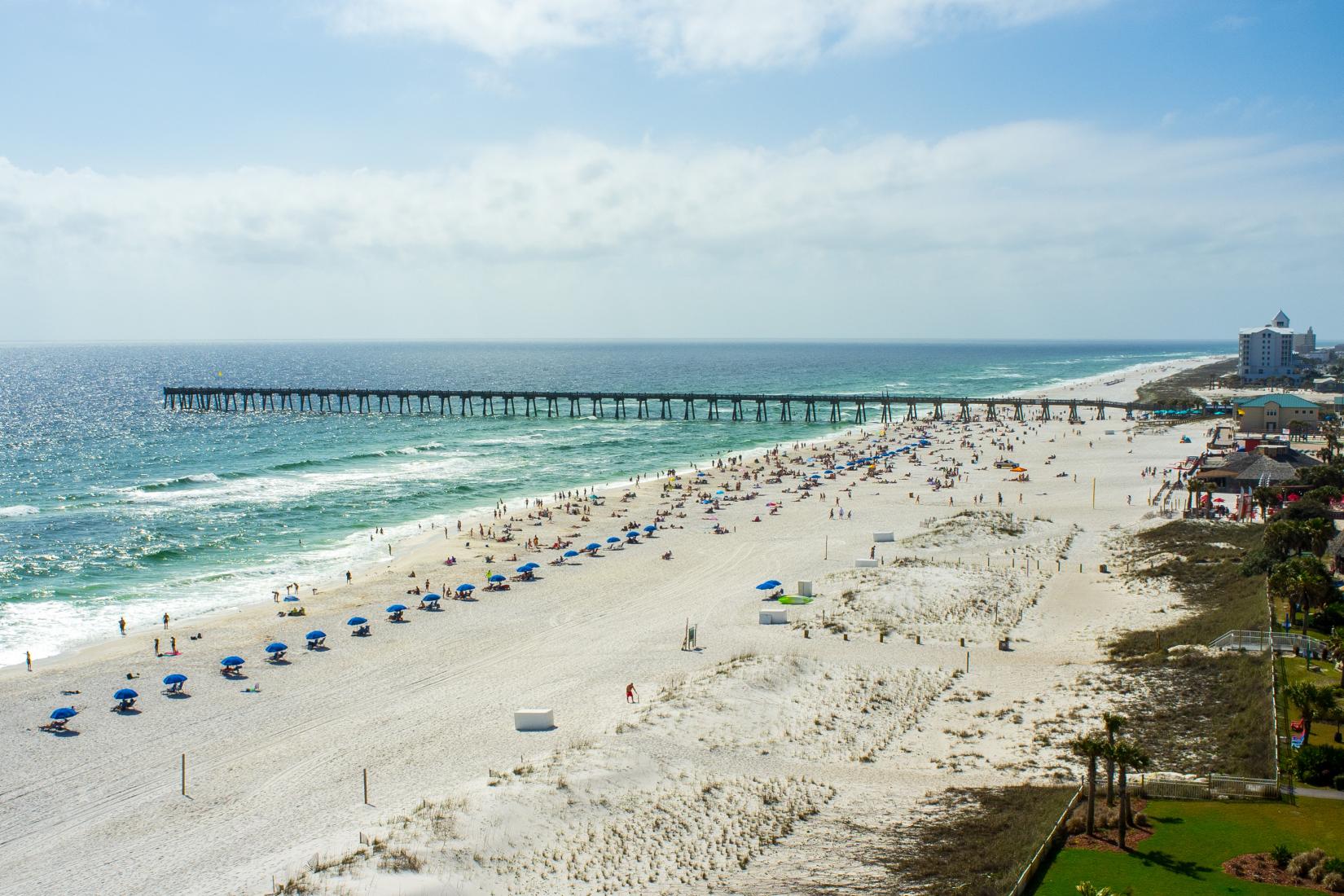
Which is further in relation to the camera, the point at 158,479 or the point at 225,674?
the point at 158,479

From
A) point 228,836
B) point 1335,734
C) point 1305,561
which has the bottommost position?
point 228,836

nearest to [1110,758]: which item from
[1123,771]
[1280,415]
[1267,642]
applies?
[1123,771]

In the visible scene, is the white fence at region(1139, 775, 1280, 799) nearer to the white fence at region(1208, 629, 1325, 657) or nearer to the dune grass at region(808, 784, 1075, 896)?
the dune grass at region(808, 784, 1075, 896)

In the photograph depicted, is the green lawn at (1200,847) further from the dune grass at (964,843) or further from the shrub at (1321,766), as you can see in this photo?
the dune grass at (964,843)

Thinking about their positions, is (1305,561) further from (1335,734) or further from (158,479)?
(158,479)

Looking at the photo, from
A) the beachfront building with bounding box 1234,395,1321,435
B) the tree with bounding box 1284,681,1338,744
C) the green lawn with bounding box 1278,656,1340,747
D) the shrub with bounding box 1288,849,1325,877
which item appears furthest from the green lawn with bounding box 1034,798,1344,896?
the beachfront building with bounding box 1234,395,1321,435

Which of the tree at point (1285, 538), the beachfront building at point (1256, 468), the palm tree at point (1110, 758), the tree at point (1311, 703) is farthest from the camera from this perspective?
the beachfront building at point (1256, 468)

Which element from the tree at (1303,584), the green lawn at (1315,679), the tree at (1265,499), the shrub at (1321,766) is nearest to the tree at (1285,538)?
the tree at (1303,584)

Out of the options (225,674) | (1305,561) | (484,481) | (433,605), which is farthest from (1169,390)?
(225,674)
